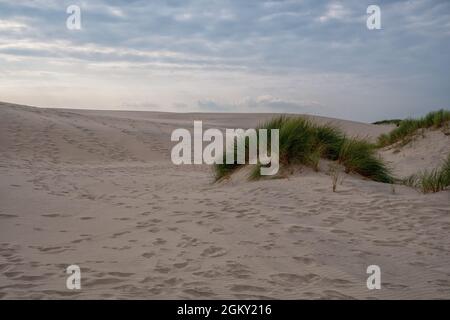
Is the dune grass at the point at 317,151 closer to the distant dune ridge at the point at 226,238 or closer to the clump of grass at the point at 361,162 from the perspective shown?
the clump of grass at the point at 361,162

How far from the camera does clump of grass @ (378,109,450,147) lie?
13.3 m

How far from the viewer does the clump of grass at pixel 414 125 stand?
13344mm

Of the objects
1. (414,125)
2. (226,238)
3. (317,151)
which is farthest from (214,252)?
(414,125)

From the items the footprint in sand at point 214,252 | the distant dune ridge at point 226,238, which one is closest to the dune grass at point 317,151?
the distant dune ridge at point 226,238

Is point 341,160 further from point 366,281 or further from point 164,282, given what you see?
point 164,282

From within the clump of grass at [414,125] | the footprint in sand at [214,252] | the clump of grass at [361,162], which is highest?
the clump of grass at [414,125]

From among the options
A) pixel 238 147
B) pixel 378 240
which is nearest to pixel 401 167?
pixel 238 147

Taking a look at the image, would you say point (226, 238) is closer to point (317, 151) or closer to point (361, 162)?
point (317, 151)

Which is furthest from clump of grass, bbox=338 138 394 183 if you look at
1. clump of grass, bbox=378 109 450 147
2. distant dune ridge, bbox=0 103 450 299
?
clump of grass, bbox=378 109 450 147

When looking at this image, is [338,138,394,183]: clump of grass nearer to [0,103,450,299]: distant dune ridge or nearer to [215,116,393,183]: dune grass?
[215,116,393,183]: dune grass

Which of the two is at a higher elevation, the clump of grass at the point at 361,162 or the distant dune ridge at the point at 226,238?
the clump of grass at the point at 361,162

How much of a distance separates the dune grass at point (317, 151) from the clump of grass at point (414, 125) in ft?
21.5

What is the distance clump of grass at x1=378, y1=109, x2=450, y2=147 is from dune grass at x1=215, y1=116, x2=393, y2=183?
21.5 feet

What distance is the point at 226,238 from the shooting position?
423cm
